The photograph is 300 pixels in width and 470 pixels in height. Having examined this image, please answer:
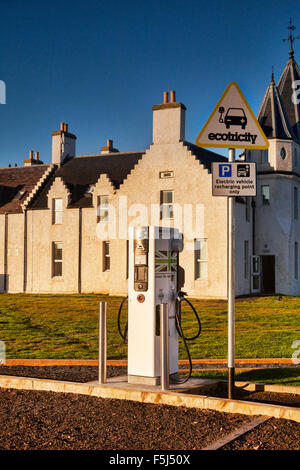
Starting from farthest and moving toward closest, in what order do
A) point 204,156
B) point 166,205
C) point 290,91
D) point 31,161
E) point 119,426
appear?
point 31,161 → point 290,91 → point 204,156 → point 166,205 → point 119,426

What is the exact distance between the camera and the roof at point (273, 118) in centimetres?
3172

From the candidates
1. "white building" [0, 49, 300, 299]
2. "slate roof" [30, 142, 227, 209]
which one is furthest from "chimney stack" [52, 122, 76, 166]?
"white building" [0, 49, 300, 299]

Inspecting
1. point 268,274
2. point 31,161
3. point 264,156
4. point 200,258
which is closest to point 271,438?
point 200,258

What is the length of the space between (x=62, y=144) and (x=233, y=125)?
3181cm

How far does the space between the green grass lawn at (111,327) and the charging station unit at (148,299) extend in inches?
152

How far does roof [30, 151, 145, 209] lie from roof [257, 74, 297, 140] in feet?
24.9

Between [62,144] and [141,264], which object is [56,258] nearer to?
[62,144]

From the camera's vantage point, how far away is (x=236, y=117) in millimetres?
8031

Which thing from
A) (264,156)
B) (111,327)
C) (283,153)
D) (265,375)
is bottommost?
(111,327)

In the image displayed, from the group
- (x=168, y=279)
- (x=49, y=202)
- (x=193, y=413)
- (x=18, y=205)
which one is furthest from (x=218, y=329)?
(x=18, y=205)

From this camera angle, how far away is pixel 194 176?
1174 inches

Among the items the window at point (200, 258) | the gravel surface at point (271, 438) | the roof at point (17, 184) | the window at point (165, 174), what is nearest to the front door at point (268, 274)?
the window at point (200, 258)

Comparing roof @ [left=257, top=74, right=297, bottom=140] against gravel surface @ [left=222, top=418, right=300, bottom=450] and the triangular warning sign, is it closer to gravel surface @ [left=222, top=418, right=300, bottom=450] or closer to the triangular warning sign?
the triangular warning sign

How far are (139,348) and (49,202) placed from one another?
27.2 meters
